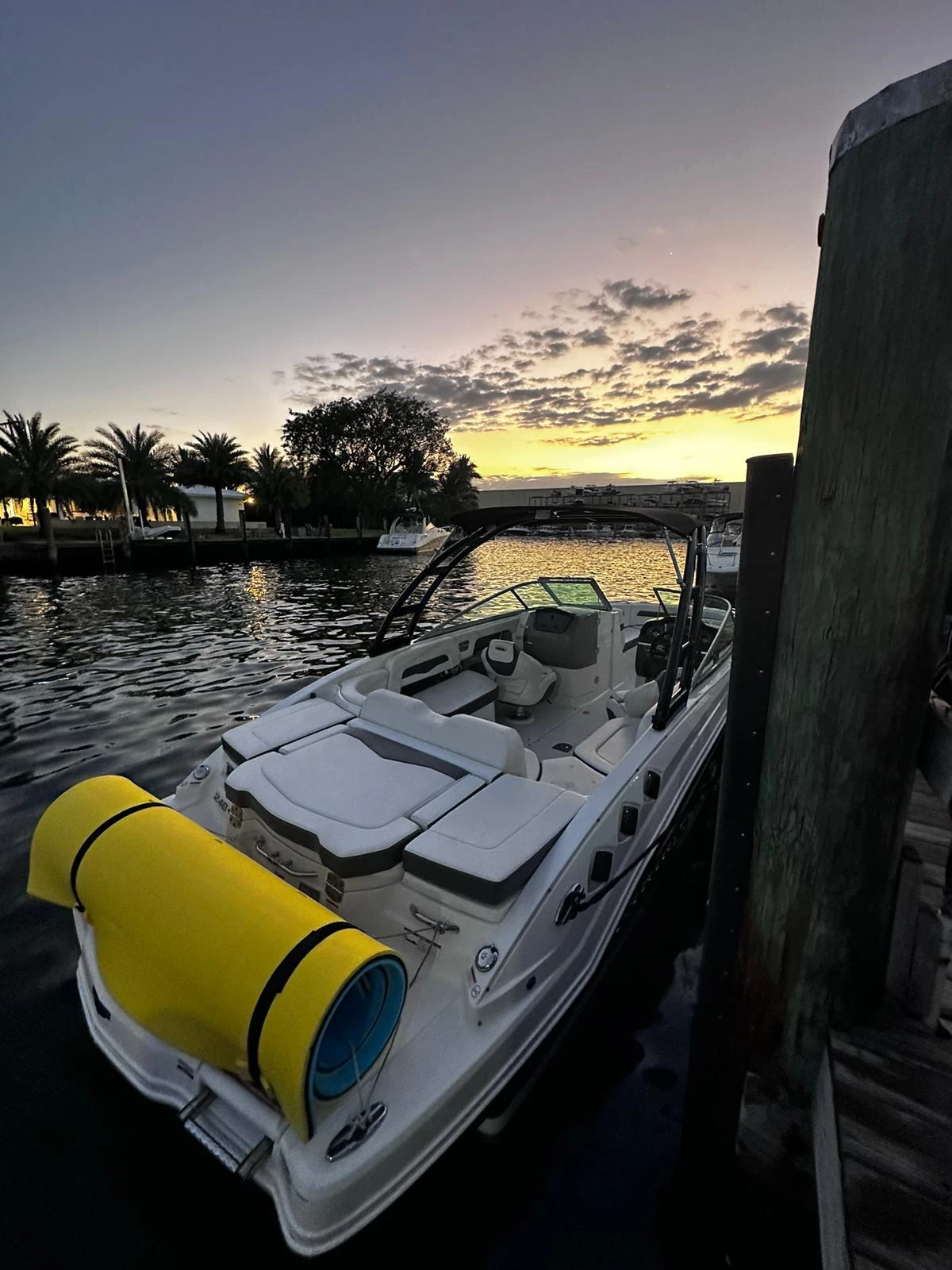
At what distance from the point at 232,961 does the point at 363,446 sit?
6430cm

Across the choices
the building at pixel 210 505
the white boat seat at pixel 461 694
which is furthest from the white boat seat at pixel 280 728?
the building at pixel 210 505

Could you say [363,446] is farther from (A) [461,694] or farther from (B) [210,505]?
(A) [461,694]

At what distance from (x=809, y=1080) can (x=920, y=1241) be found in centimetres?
55

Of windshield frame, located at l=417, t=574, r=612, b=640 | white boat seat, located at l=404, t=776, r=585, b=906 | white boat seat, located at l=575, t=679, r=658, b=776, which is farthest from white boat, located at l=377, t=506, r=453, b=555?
white boat seat, located at l=404, t=776, r=585, b=906

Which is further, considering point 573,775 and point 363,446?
point 363,446

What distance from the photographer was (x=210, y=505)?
205ft

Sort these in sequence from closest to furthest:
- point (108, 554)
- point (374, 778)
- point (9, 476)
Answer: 1. point (374, 778)
2. point (108, 554)
3. point (9, 476)

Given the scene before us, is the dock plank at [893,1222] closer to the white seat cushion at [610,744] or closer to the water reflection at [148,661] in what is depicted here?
the white seat cushion at [610,744]

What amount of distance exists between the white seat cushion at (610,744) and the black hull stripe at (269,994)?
2507mm

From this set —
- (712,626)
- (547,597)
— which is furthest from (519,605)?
(712,626)

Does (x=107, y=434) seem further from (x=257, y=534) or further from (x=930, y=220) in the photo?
(x=930, y=220)

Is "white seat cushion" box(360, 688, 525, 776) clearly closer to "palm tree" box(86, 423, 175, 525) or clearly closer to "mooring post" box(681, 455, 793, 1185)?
"mooring post" box(681, 455, 793, 1185)

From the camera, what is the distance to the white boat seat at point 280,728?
11.6 ft

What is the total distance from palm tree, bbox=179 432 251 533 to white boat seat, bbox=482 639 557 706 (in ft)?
142
